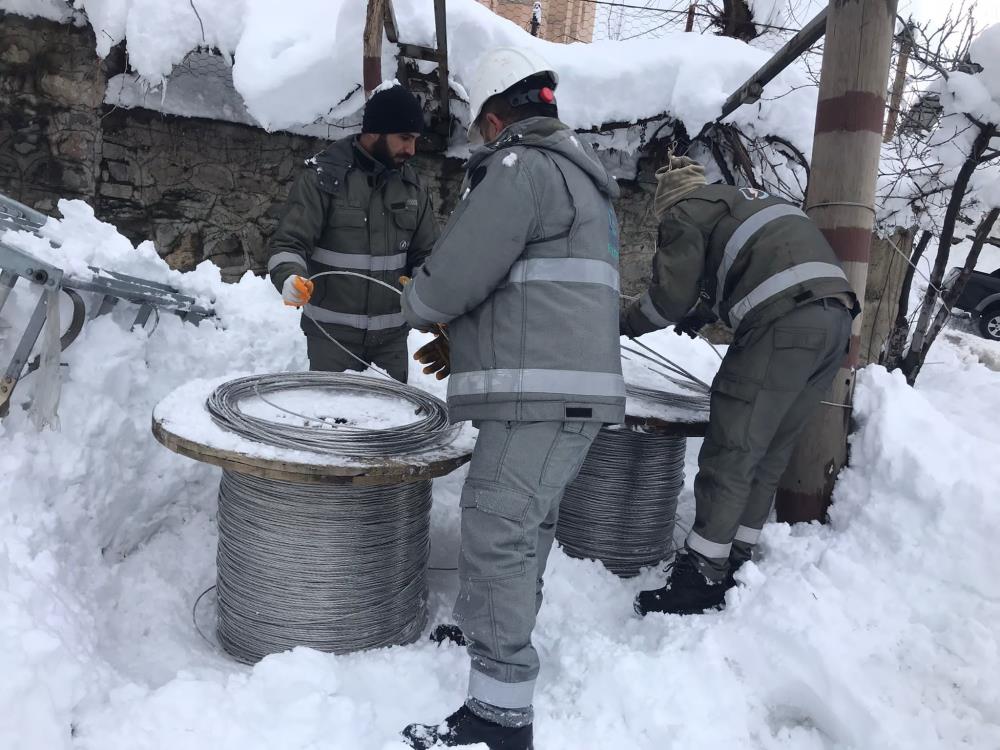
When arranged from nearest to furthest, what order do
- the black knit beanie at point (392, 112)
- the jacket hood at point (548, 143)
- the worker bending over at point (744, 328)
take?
the jacket hood at point (548, 143)
the worker bending over at point (744, 328)
the black knit beanie at point (392, 112)

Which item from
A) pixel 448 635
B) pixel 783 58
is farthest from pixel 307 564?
pixel 783 58

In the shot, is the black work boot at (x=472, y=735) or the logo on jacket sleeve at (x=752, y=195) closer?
the black work boot at (x=472, y=735)

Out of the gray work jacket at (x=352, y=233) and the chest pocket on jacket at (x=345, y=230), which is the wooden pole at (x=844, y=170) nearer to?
the gray work jacket at (x=352, y=233)

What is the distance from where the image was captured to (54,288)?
8.42 ft

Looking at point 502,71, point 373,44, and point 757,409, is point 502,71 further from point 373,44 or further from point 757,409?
point 373,44

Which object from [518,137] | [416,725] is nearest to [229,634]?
[416,725]

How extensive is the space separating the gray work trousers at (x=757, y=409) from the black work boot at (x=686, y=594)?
5 cm

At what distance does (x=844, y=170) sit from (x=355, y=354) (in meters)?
2.64

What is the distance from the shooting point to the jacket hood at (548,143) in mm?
2209

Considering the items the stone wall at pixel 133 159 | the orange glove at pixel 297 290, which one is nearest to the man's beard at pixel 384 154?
the orange glove at pixel 297 290

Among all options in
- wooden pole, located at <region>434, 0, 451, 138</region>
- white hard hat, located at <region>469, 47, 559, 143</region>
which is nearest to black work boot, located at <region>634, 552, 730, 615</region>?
white hard hat, located at <region>469, 47, 559, 143</region>

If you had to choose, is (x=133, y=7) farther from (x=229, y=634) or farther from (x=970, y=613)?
(x=970, y=613)

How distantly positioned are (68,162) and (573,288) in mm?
6565

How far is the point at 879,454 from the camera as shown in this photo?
3.34m
